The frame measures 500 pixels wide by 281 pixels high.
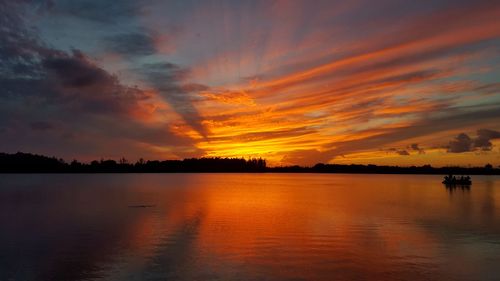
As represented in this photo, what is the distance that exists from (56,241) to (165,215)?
13.7 meters

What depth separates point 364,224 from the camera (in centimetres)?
3503

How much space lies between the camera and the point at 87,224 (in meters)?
34.2

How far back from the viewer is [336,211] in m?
44.8

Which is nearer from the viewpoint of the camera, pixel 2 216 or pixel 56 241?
pixel 56 241

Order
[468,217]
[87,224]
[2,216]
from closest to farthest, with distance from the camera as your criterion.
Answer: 1. [87,224]
2. [2,216]
3. [468,217]

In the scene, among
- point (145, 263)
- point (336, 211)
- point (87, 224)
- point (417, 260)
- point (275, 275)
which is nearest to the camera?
point (275, 275)

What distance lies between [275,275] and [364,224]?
1858cm

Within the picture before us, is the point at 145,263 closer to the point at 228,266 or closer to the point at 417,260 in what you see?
the point at 228,266

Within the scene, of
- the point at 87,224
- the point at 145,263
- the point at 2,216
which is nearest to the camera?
the point at 145,263

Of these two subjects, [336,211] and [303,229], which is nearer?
[303,229]

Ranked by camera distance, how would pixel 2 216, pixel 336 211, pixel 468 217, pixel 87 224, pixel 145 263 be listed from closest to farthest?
pixel 145 263, pixel 87 224, pixel 2 216, pixel 468 217, pixel 336 211

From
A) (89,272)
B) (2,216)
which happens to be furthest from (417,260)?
(2,216)

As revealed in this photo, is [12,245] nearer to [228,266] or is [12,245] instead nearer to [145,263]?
[145,263]

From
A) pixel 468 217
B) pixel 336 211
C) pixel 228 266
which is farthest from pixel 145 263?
pixel 468 217
